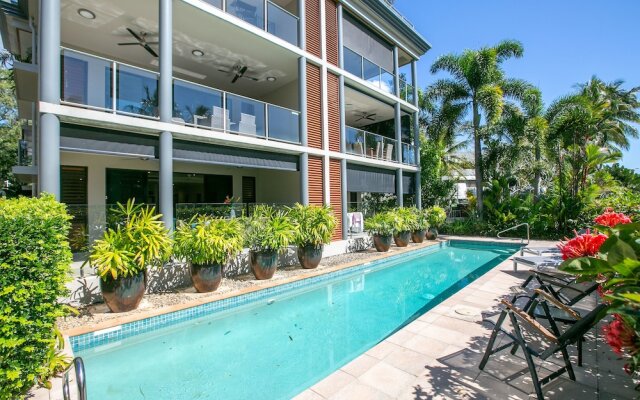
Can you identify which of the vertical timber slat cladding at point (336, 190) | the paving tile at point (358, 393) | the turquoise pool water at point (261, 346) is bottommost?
the turquoise pool water at point (261, 346)

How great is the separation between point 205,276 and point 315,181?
549 centimetres

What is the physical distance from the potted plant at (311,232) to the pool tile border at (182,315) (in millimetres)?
720

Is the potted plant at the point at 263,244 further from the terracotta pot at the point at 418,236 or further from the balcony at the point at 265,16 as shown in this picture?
the terracotta pot at the point at 418,236

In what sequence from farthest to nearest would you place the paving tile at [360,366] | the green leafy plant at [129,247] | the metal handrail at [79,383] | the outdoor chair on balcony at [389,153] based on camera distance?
the outdoor chair on balcony at [389,153] → the green leafy plant at [129,247] → the paving tile at [360,366] → the metal handrail at [79,383]

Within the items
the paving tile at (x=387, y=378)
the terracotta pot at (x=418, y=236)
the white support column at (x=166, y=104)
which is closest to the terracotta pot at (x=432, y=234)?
the terracotta pot at (x=418, y=236)

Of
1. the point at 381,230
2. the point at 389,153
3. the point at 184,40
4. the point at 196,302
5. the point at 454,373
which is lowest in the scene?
the point at 196,302

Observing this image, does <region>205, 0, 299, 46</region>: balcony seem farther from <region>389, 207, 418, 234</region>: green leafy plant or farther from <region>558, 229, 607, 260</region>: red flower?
<region>558, 229, 607, 260</region>: red flower

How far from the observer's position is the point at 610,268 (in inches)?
69.6

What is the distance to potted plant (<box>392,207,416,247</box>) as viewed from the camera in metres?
12.1

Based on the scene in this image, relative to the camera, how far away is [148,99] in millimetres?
7332

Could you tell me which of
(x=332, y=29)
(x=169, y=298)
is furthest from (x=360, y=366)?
(x=332, y=29)

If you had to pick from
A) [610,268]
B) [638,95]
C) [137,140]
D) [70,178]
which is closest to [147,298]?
[137,140]

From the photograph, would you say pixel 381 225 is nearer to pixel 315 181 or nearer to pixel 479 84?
pixel 315 181

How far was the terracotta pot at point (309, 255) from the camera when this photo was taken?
8938 mm
